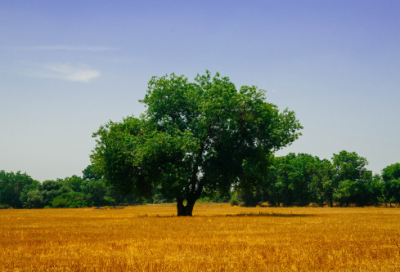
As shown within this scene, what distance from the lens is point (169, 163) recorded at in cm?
4272

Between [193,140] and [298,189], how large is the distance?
90859 mm

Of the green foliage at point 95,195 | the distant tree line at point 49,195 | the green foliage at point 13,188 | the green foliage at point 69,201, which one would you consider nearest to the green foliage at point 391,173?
the distant tree line at point 49,195

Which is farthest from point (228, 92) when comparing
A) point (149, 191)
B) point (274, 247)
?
point (274, 247)

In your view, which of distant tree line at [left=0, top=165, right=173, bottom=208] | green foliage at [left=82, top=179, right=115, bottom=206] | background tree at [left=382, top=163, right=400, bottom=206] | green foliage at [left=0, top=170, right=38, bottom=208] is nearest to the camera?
background tree at [left=382, top=163, right=400, bottom=206]

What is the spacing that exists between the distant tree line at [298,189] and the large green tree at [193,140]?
4322 centimetres

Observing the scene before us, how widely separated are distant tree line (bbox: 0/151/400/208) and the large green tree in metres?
43.2

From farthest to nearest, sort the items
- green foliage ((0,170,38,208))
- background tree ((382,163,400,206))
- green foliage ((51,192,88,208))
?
1. green foliage ((0,170,38,208))
2. green foliage ((51,192,88,208))
3. background tree ((382,163,400,206))

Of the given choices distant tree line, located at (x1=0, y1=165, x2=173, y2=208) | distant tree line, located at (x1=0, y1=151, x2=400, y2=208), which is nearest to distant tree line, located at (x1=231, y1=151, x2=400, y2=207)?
distant tree line, located at (x1=0, y1=151, x2=400, y2=208)

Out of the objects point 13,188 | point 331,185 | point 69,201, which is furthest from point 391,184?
point 13,188

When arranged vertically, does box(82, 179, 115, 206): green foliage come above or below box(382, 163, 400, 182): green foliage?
below

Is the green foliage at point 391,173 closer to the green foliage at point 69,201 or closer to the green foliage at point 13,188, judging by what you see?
the green foliage at point 69,201

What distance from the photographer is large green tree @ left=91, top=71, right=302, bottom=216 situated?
43.1 m

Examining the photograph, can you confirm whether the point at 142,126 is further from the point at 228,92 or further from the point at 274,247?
the point at 274,247

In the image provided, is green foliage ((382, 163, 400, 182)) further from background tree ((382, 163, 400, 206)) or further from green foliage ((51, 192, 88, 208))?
green foliage ((51, 192, 88, 208))
